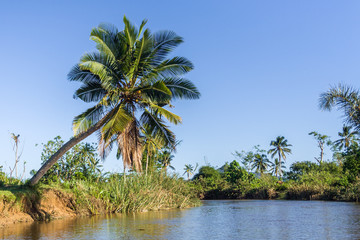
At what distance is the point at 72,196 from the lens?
47.8 feet

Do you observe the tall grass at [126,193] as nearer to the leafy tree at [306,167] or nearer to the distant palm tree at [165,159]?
the distant palm tree at [165,159]

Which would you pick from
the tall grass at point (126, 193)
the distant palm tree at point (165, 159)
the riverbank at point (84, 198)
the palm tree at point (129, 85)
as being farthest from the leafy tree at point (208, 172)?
the palm tree at point (129, 85)

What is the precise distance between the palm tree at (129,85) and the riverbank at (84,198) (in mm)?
1305

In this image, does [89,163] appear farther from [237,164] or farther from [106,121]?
[237,164]

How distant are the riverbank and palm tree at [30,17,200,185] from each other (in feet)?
4.28

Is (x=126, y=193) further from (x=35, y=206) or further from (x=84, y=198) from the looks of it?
(x=35, y=206)

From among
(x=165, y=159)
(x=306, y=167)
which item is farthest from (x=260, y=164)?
(x=165, y=159)

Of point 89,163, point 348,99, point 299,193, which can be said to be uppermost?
point 348,99

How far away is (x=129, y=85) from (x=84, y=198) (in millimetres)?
5427

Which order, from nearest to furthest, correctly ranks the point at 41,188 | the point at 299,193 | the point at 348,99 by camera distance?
1. the point at 41,188
2. the point at 348,99
3. the point at 299,193

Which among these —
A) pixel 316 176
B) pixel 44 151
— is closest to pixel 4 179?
pixel 44 151

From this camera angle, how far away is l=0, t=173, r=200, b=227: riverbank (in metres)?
12.2

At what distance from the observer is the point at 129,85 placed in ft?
53.1

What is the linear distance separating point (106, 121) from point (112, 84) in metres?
1.67
